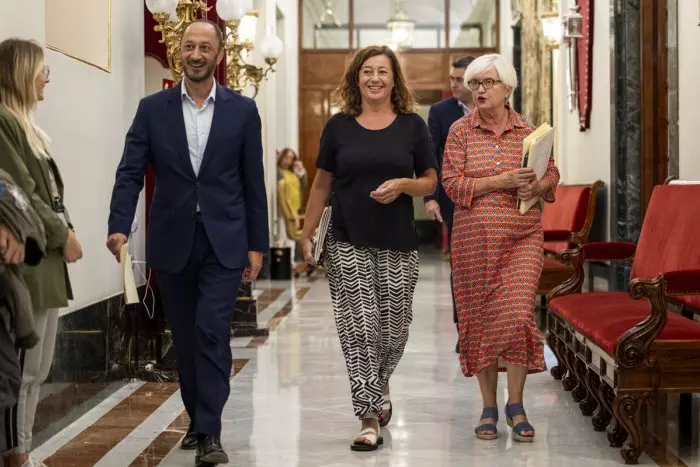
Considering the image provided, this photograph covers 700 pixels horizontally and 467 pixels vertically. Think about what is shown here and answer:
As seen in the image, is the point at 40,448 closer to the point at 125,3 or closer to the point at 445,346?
the point at 125,3

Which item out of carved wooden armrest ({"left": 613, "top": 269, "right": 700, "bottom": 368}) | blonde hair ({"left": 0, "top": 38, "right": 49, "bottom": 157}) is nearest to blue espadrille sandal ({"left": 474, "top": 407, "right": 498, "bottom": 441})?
carved wooden armrest ({"left": 613, "top": 269, "right": 700, "bottom": 368})

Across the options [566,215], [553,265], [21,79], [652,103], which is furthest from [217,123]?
[566,215]

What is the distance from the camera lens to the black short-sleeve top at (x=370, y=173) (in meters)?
4.68

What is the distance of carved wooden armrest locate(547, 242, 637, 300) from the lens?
598cm

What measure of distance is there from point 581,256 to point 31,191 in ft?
10.4

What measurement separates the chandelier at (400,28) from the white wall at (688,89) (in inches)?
516

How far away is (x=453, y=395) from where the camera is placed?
19.5ft

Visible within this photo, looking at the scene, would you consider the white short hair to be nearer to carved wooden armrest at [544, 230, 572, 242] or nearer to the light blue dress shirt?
the light blue dress shirt

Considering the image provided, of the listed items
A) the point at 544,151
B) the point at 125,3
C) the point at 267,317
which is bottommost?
the point at 267,317

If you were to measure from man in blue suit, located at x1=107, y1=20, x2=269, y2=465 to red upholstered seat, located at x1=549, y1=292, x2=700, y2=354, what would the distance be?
1.40 metres

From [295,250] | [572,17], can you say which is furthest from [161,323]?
[295,250]

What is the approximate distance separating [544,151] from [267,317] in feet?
18.2

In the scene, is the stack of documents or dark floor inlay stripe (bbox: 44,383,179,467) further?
the stack of documents

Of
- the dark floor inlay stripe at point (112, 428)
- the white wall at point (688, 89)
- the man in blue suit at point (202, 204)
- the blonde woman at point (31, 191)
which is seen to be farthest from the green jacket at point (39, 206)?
the white wall at point (688, 89)
